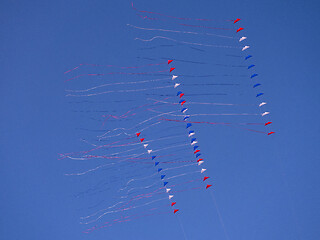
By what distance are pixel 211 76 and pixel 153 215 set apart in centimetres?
95

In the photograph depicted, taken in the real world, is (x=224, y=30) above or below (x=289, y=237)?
above

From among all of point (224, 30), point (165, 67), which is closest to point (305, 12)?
point (224, 30)

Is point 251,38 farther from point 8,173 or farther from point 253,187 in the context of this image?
point 8,173

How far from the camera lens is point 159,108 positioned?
68.8 inches

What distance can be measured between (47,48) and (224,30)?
1.10m

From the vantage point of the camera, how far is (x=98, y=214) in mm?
1767

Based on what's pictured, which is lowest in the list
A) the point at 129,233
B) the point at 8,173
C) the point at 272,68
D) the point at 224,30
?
the point at 129,233

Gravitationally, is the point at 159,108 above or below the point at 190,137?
above

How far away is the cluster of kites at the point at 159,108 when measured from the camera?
5.69 feet

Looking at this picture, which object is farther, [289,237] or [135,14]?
[289,237]

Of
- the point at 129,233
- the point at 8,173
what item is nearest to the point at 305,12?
the point at 129,233

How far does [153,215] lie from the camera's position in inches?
70.5

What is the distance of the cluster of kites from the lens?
1.74 m

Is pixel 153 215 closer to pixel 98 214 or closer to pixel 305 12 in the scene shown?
pixel 98 214
